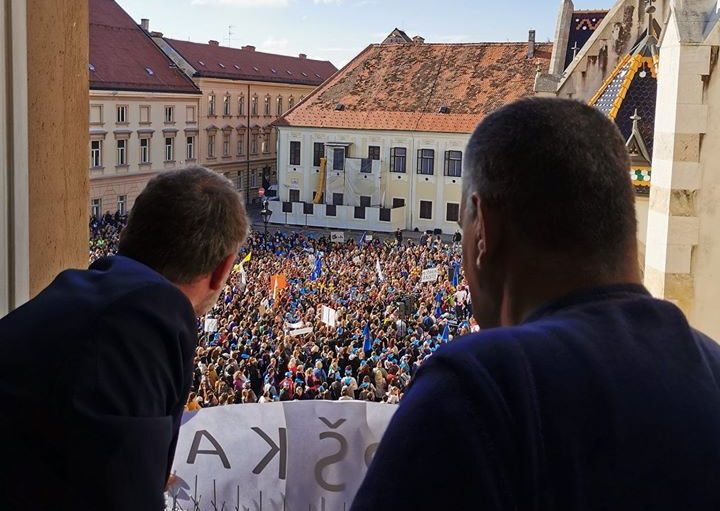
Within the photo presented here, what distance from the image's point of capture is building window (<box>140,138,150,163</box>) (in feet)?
103

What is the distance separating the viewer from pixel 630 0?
16469mm

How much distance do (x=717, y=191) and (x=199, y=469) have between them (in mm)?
2577

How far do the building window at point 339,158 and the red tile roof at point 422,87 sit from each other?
33.1 inches

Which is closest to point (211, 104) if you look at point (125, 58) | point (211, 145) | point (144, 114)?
point (211, 145)

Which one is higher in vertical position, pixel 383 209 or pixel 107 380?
pixel 107 380

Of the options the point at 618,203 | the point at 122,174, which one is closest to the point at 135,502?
the point at 618,203

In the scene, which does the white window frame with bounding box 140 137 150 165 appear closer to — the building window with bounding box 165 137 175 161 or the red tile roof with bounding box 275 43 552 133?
the building window with bounding box 165 137 175 161

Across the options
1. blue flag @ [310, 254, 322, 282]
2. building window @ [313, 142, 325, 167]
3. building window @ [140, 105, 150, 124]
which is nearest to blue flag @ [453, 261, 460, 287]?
blue flag @ [310, 254, 322, 282]

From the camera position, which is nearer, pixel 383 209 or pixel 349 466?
pixel 349 466

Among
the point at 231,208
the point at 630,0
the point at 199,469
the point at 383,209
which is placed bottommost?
the point at 383,209

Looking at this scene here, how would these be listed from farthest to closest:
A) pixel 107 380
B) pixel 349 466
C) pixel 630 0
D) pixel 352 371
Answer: pixel 630 0 → pixel 352 371 → pixel 349 466 → pixel 107 380

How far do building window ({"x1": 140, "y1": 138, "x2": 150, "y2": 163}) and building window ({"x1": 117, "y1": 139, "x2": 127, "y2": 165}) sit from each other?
2.78ft

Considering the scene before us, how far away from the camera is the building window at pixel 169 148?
32.9 meters

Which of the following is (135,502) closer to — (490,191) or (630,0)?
(490,191)
